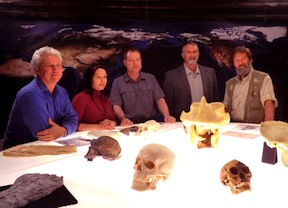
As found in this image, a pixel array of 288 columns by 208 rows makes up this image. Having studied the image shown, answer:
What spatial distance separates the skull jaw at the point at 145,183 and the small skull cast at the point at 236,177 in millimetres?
328

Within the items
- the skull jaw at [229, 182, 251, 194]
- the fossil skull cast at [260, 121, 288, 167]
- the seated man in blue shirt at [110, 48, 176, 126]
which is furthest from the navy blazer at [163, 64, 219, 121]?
the skull jaw at [229, 182, 251, 194]

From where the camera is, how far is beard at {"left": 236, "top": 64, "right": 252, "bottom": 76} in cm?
420

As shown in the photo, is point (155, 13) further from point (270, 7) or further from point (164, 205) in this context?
point (164, 205)

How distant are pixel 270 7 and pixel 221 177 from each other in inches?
120

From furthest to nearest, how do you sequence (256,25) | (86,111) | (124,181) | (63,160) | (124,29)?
(256,25)
(124,29)
(86,111)
(63,160)
(124,181)

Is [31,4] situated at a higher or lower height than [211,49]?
higher

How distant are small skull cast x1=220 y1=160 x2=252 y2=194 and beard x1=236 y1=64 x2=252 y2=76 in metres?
2.69

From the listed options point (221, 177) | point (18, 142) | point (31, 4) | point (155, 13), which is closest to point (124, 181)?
point (221, 177)

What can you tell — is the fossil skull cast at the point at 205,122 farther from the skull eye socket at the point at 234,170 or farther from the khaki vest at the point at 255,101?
the khaki vest at the point at 255,101

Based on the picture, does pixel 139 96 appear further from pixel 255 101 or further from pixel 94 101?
pixel 255 101

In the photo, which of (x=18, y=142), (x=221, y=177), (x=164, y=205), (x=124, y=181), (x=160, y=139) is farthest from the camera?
(x=18, y=142)

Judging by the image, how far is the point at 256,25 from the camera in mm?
4203

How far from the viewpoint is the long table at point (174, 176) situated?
1633mm

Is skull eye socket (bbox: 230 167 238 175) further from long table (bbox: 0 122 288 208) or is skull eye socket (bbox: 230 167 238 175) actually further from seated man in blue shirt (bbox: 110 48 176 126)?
seated man in blue shirt (bbox: 110 48 176 126)
